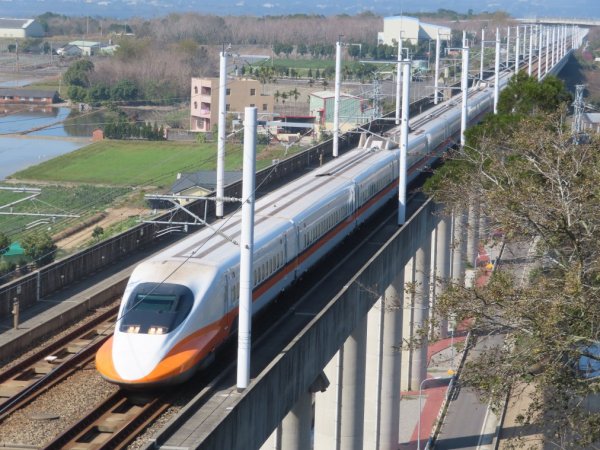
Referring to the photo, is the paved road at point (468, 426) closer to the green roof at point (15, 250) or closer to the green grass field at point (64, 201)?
the green roof at point (15, 250)

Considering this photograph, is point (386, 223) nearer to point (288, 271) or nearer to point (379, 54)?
point (288, 271)

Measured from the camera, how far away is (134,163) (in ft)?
264

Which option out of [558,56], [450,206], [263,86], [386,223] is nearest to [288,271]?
[450,206]

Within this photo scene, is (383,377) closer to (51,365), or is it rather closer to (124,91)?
(51,365)

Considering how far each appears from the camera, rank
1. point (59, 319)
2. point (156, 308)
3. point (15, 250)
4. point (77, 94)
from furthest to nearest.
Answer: point (77, 94) → point (15, 250) → point (59, 319) → point (156, 308)

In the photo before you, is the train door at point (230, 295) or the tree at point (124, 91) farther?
the tree at point (124, 91)

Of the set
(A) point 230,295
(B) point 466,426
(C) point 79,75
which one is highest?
(A) point 230,295

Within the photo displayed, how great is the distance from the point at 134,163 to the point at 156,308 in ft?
208

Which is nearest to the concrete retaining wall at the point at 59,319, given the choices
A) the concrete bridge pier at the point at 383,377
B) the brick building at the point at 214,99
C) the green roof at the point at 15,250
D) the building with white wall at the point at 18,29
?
the concrete bridge pier at the point at 383,377

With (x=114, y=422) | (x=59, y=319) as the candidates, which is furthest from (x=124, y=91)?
(x=114, y=422)

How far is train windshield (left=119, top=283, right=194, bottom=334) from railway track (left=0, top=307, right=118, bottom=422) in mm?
1819

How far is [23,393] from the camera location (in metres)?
17.7

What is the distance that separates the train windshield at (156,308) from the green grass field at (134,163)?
51658 mm

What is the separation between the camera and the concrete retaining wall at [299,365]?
16703mm
